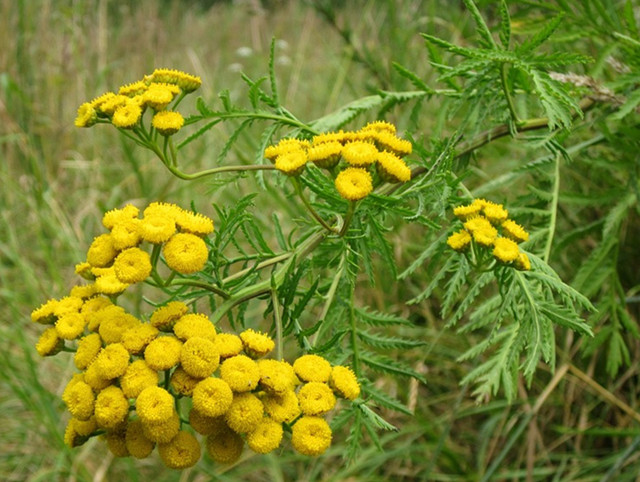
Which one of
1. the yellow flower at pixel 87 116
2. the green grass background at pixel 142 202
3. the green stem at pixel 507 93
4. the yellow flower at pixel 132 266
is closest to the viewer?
the yellow flower at pixel 132 266

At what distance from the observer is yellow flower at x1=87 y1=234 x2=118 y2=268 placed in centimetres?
109

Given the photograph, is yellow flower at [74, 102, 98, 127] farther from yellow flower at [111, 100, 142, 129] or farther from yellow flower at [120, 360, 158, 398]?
yellow flower at [120, 360, 158, 398]

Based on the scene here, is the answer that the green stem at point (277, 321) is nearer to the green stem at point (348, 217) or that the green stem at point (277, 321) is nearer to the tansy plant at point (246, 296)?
the tansy plant at point (246, 296)

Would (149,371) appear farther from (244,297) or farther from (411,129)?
(411,129)

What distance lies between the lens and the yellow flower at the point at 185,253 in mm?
1055

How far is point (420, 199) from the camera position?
1.28 meters

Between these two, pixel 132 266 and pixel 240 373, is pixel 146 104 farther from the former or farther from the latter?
pixel 240 373

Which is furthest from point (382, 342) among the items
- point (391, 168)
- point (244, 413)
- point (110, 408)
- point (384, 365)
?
point (110, 408)

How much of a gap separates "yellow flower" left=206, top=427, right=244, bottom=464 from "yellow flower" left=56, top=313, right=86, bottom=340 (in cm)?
29

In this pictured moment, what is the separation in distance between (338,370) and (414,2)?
362 centimetres

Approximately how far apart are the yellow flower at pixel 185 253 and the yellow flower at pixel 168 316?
6cm

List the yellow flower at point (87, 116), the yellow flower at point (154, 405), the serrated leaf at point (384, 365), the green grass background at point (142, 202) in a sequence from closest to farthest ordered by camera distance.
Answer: the yellow flower at point (154, 405) → the yellow flower at point (87, 116) → the serrated leaf at point (384, 365) → the green grass background at point (142, 202)

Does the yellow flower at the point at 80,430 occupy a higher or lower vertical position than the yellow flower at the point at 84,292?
lower

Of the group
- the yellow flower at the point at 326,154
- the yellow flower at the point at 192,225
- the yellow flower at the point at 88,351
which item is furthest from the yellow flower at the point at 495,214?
the yellow flower at the point at 88,351
